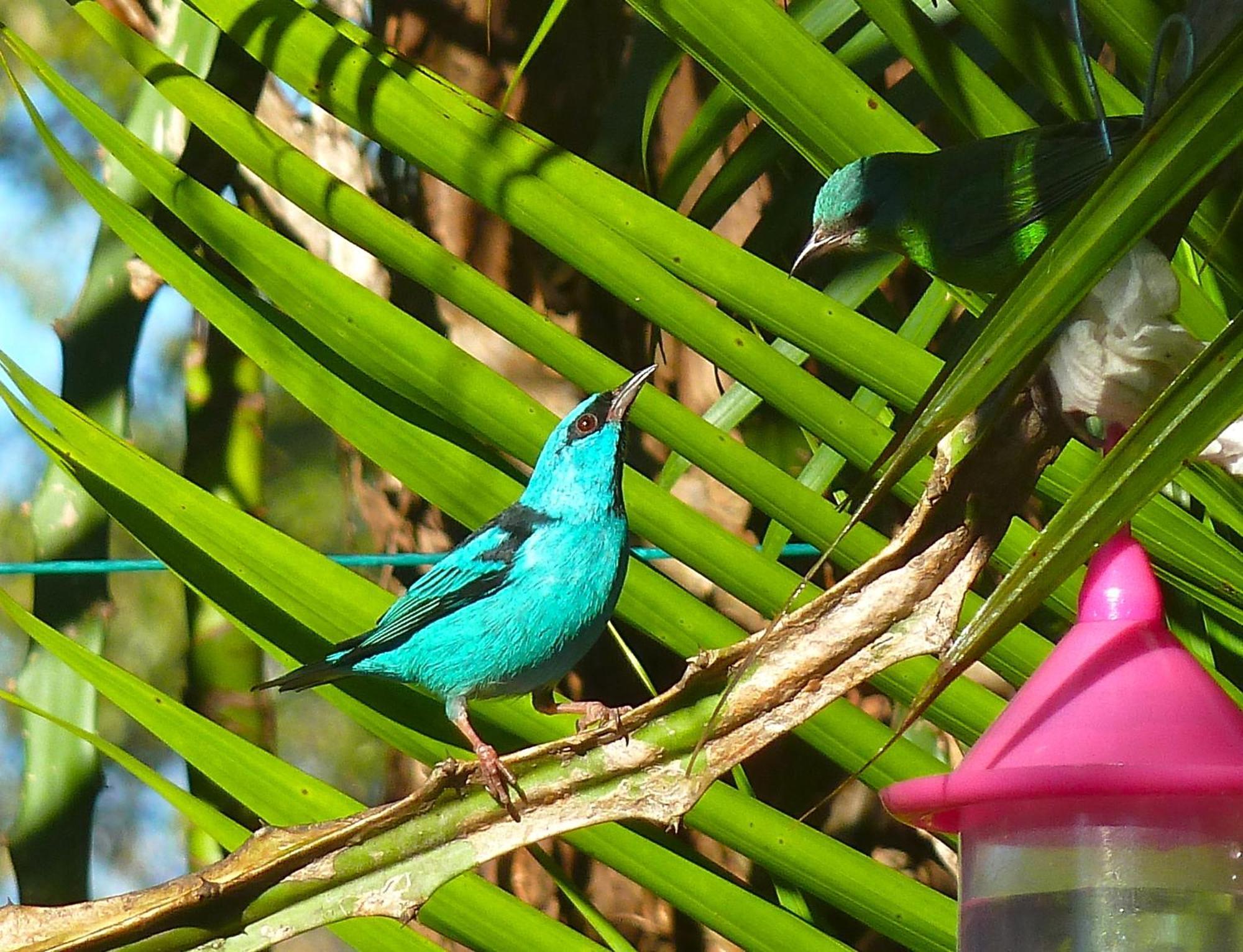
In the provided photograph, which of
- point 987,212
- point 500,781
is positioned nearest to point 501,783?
point 500,781

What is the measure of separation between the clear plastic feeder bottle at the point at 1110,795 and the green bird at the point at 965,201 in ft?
2.77

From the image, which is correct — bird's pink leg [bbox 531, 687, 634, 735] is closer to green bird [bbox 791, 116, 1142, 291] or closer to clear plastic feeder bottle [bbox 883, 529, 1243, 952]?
clear plastic feeder bottle [bbox 883, 529, 1243, 952]

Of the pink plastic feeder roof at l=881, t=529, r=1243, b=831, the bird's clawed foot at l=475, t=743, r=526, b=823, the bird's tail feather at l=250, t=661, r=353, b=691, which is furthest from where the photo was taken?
the bird's tail feather at l=250, t=661, r=353, b=691

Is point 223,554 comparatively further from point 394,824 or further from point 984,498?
point 984,498

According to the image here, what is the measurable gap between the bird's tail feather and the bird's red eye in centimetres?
36

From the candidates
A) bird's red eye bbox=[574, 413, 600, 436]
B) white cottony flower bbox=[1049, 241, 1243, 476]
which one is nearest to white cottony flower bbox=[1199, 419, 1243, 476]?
white cottony flower bbox=[1049, 241, 1243, 476]

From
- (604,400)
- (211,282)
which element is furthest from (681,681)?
(211,282)

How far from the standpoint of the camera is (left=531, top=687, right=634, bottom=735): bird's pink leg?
4.61ft

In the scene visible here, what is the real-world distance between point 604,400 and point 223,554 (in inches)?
17.4

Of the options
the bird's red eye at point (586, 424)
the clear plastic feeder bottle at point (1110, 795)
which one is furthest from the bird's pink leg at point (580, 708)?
the clear plastic feeder bottle at point (1110, 795)

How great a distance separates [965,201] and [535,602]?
0.72 metres

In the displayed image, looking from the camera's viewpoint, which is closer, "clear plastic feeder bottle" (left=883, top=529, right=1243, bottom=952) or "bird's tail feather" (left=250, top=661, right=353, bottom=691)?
"clear plastic feeder bottle" (left=883, top=529, right=1243, bottom=952)

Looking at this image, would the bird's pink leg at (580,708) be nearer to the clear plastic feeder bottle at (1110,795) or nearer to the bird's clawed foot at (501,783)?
the bird's clawed foot at (501,783)

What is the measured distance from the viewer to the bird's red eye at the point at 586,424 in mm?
1685
